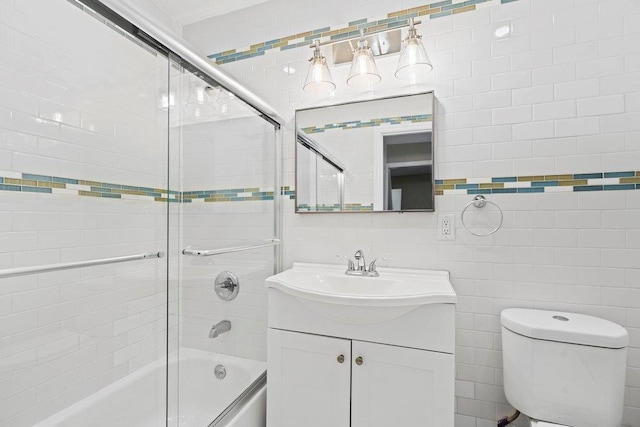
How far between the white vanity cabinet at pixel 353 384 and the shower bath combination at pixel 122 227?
254 millimetres

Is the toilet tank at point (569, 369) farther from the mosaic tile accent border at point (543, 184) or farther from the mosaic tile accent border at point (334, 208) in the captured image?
the mosaic tile accent border at point (334, 208)

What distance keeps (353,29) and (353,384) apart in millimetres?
1814

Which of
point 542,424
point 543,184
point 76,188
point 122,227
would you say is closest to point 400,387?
point 542,424

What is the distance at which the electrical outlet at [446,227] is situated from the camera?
62.3 inches

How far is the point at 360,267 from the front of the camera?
1628 millimetres

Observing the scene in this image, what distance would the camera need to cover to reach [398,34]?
5.50 ft

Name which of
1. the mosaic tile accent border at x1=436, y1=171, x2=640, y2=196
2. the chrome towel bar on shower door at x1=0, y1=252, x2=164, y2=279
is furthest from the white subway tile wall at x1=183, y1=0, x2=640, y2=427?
the chrome towel bar on shower door at x1=0, y1=252, x2=164, y2=279

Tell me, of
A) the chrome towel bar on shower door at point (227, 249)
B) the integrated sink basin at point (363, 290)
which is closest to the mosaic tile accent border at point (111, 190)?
the chrome towel bar on shower door at point (227, 249)

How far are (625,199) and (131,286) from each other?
7.32 ft

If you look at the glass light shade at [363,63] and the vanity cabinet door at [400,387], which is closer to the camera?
the vanity cabinet door at [400,387]

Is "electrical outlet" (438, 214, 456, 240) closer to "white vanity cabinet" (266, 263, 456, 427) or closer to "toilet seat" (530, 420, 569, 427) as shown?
"white vanity cabinet" (266, 263, 456, 427)

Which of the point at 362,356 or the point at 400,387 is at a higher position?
the point at 362,356

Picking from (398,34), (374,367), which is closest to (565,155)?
(398,34)

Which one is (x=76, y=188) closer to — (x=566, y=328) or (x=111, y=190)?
(x=111, y=190)
